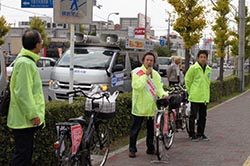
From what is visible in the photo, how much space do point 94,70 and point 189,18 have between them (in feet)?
26.3

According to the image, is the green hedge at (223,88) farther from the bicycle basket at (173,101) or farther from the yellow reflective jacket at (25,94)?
the yellow reflective jacket at (25,94)

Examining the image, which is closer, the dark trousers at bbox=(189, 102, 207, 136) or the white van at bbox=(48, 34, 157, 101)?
the dark trousers at bbox=(189, 102, 207, 136)

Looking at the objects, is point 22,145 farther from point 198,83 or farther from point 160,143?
point 198,83

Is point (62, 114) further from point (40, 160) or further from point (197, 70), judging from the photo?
point (197, 70)

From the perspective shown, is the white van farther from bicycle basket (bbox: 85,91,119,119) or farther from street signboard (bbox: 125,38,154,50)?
bicycle basket (bbox: 85,91,119,119)

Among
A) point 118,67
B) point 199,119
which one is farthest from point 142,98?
point 118,67

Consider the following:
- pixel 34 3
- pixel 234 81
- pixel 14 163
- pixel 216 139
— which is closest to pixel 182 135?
pixel 216 139

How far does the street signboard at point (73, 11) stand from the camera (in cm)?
889

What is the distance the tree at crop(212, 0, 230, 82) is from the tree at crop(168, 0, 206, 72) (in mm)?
5228

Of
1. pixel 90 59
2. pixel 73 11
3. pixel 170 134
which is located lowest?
pixel 170 134

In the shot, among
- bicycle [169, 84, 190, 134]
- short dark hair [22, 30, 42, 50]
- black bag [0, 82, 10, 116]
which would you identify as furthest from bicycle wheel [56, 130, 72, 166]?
bicycle [169, 84, 190, 134]

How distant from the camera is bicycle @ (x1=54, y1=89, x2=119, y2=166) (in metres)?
5.50

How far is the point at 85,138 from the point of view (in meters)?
6.02

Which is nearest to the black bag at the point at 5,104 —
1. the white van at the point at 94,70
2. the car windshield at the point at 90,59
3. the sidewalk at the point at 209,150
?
the sidewalk at the point at 209,150
